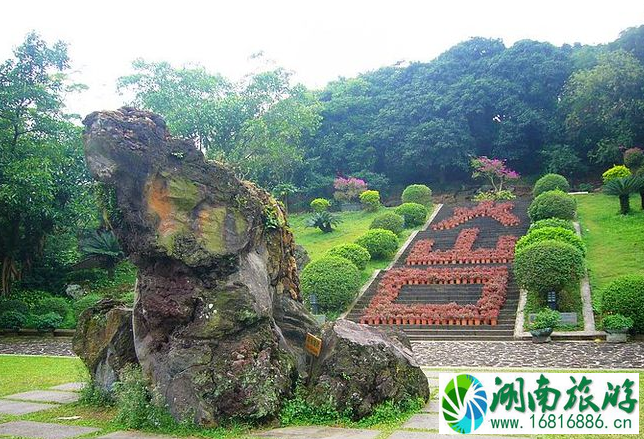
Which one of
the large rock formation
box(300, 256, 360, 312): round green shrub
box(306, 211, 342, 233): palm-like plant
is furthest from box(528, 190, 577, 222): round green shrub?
the large rock formation

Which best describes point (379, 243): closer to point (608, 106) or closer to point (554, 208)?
point (554, 208)

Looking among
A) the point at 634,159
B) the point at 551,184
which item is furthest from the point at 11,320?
the point at 634,159

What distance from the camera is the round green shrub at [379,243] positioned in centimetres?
2256

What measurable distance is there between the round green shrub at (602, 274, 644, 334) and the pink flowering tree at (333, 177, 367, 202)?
22.6m

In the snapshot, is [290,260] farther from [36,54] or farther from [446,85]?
[446,85]

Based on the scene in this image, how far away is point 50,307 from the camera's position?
773 inches

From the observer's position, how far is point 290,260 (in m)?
8.52

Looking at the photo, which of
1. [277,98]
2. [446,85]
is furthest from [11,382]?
[446,85]

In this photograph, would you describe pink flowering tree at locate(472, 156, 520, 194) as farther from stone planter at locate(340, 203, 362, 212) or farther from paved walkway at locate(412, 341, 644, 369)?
paved walkway at locate(412, 341, 644, 369)

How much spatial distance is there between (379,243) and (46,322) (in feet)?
39.4

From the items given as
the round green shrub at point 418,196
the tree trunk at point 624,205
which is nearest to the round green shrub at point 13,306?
the round green shrub at point 418,196

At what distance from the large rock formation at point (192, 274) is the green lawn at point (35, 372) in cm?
297

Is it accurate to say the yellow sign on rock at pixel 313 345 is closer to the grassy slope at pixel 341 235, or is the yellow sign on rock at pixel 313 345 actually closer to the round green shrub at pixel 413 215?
the grassy slope at pixel 341 235

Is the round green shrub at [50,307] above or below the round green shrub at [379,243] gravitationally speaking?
below
